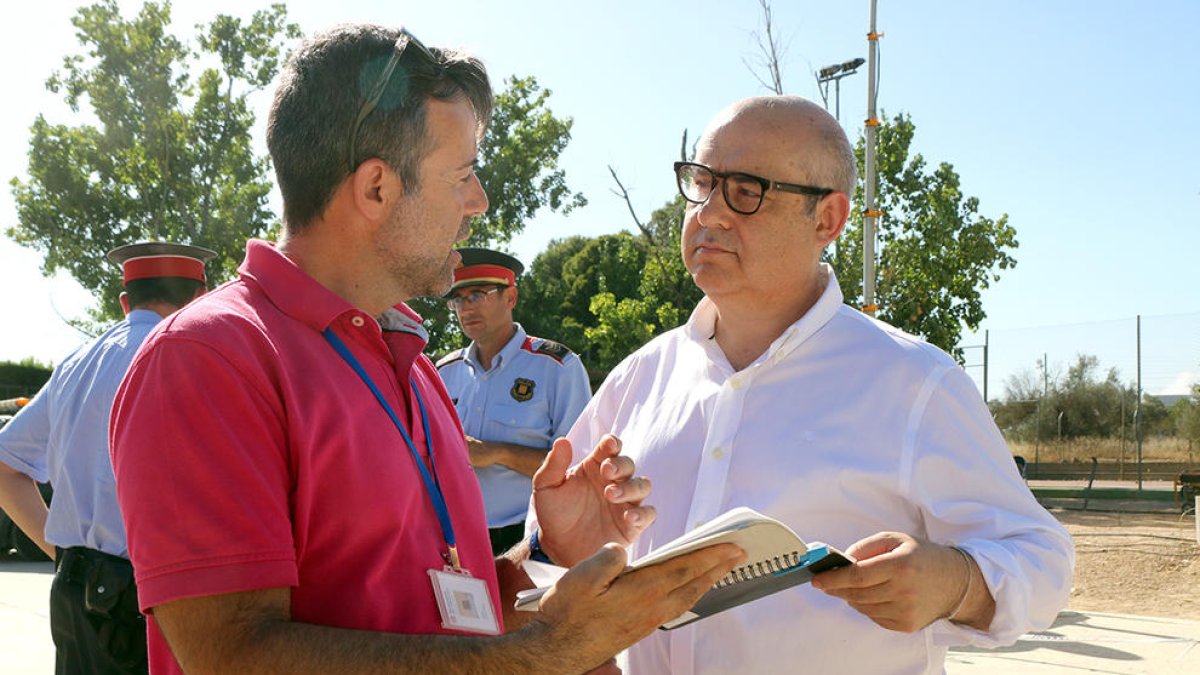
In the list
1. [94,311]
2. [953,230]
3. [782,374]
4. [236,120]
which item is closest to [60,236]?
[94,311]

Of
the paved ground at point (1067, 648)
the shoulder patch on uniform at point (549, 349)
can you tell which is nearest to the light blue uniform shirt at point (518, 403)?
the shoulder patch on uniform at point (549, 349)

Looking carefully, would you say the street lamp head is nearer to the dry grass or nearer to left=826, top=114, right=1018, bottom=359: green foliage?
left=826, top=114, right=1018, bottom=359: green foliage

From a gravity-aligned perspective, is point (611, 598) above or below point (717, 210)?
below

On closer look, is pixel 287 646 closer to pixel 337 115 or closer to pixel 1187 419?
pixel 337 115

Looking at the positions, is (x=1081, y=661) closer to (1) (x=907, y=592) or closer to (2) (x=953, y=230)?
(1) (x=907, y=592)

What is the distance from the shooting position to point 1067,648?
→ 7.42 meters

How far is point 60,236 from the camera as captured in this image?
2470 centimetres

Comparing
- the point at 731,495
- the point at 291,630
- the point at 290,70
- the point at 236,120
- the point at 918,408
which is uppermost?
the point at 236,120

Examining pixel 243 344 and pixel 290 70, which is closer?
pixel 243 344

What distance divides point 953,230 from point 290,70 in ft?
67.4

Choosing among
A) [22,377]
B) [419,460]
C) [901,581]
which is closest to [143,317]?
[419,460]

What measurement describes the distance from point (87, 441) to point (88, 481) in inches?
6.2

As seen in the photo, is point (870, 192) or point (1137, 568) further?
point (870, 192)

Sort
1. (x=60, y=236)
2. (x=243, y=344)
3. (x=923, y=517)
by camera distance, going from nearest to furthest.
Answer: (x=243, y=344) → (x=923, y=517) → (x=60, y=236)
